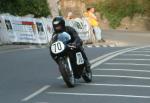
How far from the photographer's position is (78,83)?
592 inches

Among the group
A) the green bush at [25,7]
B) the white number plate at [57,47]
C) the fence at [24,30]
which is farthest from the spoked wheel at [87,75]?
the green bush at [25,7]

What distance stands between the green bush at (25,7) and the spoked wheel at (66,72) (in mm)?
26912

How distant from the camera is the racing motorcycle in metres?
13.9

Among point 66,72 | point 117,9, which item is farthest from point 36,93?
point 117,9

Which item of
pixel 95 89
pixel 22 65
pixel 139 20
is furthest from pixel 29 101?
pixel 139 20

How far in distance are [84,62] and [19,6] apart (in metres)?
28.5

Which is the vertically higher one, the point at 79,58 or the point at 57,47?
the point at 57,47

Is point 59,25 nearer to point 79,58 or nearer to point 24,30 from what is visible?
point 79,58

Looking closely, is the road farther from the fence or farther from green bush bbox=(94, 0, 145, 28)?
green bush bbox=(94, 0, 145, 28)

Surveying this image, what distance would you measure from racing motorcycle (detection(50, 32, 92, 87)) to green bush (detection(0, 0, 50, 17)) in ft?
87.0

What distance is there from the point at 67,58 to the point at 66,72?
37 cm

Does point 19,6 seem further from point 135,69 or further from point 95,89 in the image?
point 95,89

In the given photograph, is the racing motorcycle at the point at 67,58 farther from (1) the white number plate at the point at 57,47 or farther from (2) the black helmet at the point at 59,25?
(2) the black helmet at the point at 59,25

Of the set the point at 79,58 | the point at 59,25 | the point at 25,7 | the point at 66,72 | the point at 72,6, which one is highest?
the point at 59,25
